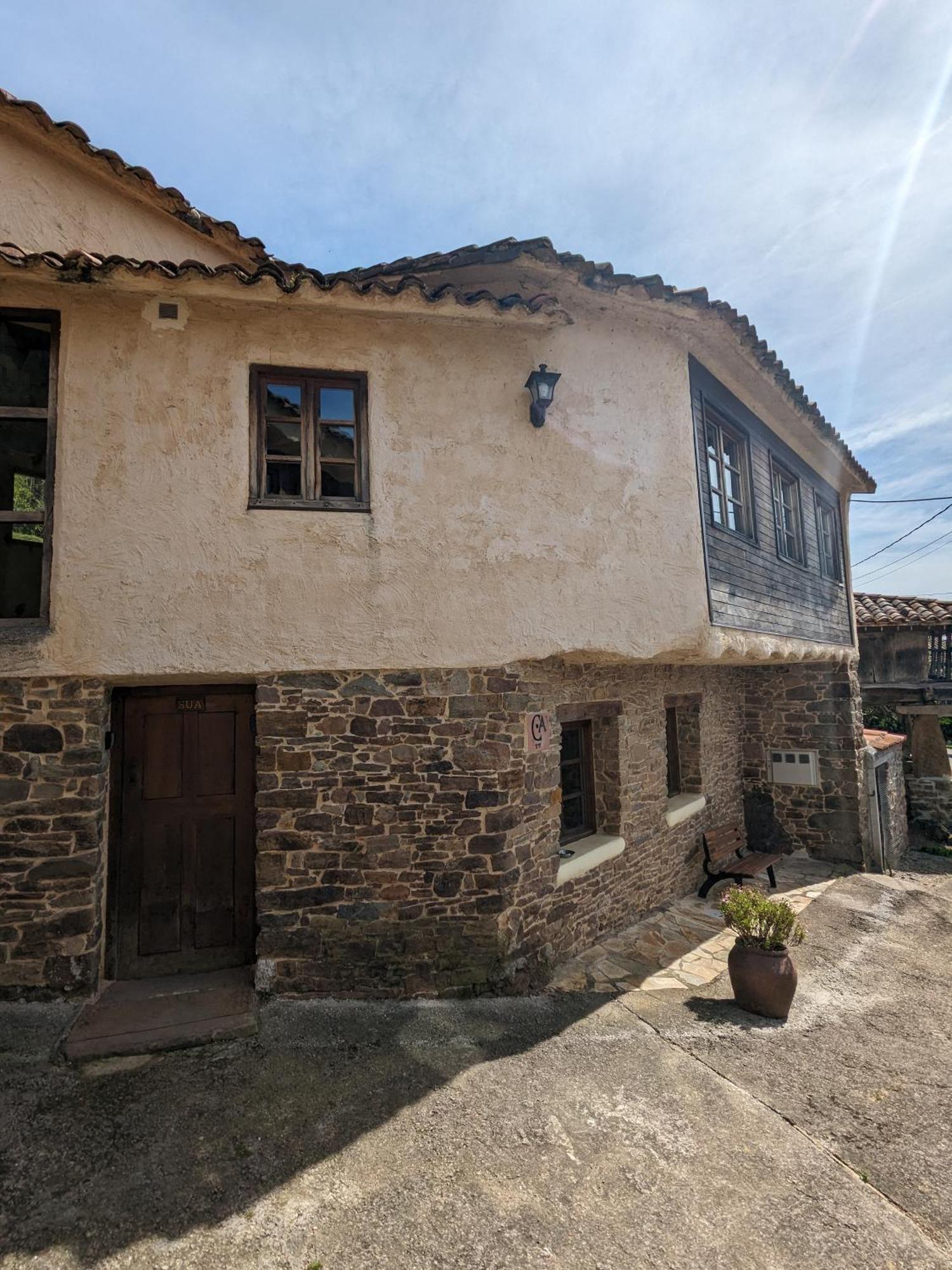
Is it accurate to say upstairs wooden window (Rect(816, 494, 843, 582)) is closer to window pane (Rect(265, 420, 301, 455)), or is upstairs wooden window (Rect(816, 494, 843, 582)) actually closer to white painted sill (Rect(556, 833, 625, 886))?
white painted sill (Rect(556, 833, 625, 886))

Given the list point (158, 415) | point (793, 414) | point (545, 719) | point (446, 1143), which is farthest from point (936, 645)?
point (158, 415)

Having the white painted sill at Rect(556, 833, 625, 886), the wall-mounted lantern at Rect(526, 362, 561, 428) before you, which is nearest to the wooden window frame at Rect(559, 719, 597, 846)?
the white painted sill at Rect(556, 833, 625, 886)

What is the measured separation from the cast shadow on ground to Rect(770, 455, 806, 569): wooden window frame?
7.31 m

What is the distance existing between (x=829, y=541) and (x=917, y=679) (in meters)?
4.63

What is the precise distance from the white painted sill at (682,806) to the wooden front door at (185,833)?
A: 207 inches

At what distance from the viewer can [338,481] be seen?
545cm

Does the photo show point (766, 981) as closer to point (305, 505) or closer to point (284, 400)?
point (305, 505)

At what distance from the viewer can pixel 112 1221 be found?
9.52 feet

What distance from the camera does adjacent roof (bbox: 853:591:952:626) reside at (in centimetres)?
1305

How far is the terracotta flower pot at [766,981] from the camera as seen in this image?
534 cm

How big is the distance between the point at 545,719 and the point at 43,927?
4352 mm

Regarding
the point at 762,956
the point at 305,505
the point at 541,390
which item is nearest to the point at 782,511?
the point at 541,390

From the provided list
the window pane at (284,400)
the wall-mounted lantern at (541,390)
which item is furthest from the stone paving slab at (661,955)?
the window pane at (284,400)

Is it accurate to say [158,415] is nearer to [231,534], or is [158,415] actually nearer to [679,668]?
[231,534]
